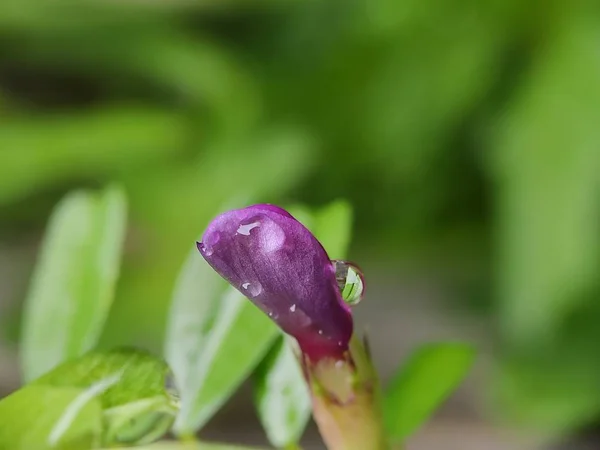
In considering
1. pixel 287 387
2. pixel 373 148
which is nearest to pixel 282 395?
pixel 287 387

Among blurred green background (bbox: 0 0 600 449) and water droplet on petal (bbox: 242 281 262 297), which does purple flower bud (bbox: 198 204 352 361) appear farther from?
blurred green background (bbox: 0 0 600 449)

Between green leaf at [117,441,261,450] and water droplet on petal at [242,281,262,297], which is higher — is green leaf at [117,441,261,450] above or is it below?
below

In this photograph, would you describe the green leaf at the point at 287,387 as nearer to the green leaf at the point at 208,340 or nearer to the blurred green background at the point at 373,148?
the green leaf at the point at 208,340

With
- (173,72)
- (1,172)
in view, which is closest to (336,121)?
(173,72)

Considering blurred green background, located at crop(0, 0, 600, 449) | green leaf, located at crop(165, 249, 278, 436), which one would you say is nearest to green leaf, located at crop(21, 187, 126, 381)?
green leaf, located at crop(165, 249, 278, 436)

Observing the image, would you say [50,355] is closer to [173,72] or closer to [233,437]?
[233,437]

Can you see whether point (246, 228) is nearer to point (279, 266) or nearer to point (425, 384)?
point (279, 266)
